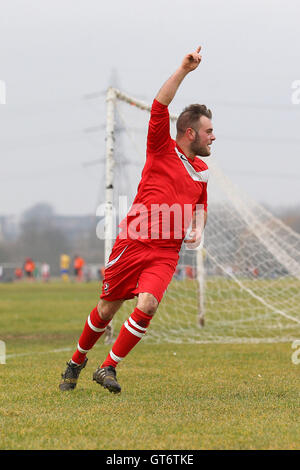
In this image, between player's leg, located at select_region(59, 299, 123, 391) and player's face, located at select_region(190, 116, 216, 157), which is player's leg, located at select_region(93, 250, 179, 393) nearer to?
player's leg, located at select_region(59, 299, 123, 391)

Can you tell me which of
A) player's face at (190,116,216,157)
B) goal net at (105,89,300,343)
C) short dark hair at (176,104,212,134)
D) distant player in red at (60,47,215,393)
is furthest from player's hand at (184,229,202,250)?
goal net at (105,89,300,343)

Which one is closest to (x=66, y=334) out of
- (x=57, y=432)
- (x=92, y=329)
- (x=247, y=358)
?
(x=247, y=358)

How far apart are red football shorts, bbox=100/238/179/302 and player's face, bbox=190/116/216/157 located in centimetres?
77

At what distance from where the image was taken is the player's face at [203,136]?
17.1 ft

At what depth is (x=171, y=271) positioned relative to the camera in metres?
5.22

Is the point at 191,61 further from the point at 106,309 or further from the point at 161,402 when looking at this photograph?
the point at 161,402

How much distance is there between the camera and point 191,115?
5.25 m

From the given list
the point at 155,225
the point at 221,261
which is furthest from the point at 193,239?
the point at 221,261

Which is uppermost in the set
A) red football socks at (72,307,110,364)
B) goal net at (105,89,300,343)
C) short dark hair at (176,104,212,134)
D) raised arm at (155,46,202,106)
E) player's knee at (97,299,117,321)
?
raised arm at (155,46,202,106)

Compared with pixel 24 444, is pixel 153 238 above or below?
above

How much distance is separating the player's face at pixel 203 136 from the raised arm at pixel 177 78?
0.38 metres

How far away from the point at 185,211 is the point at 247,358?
3.27 metres

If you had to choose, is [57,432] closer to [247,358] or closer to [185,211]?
[185,211]

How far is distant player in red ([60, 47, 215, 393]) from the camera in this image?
5098 mm
